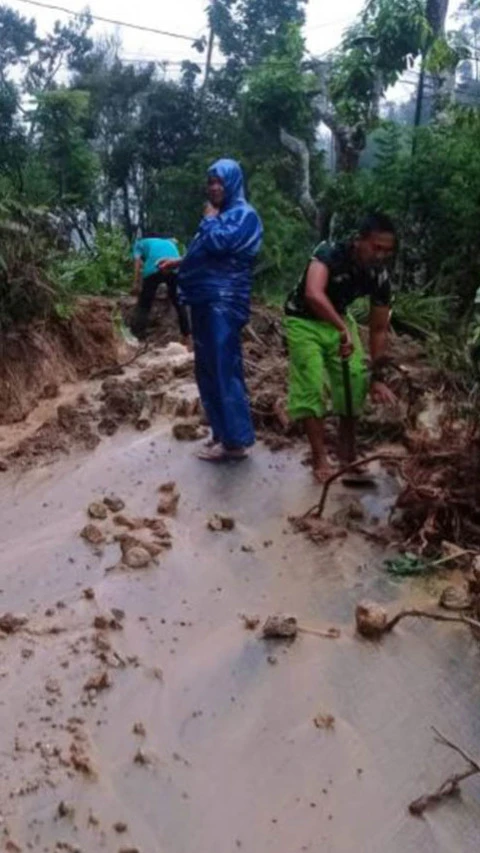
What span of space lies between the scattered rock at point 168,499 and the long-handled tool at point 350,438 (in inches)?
34.1

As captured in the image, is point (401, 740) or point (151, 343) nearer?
point (401, 740)

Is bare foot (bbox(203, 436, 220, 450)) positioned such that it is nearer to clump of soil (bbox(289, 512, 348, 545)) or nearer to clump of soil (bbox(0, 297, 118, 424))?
clump of soil (bbox(289, 512, 348, 545))

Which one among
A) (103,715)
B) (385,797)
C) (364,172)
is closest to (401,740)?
(385,797)

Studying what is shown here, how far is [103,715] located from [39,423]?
3.29m

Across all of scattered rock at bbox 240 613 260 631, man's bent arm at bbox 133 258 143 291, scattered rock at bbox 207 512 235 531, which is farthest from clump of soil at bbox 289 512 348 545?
man's bent arm at bbox 133 258 143 291

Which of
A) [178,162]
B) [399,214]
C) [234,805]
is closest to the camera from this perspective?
[234,805]

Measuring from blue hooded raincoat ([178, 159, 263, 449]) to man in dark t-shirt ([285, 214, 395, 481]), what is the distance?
0.43 m

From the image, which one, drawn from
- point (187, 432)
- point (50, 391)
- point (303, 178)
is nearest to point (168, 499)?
point (187, 432)

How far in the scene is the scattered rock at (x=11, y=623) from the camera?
3.56 metres

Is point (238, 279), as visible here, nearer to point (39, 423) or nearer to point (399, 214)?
point (39, 423)

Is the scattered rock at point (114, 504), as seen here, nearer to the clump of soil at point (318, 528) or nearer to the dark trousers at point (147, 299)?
the clump of soil at point (318, 528)

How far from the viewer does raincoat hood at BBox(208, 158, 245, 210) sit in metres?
4.83

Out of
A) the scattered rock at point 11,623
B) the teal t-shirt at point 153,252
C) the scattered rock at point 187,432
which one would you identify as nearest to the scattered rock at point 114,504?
the scattered rock at point 187,432

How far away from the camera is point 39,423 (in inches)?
239
